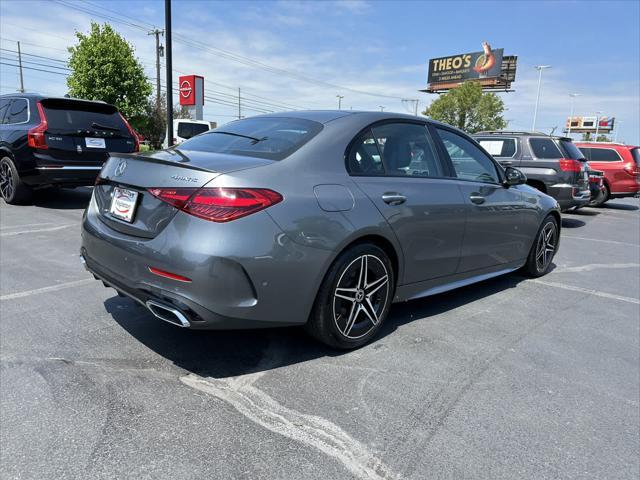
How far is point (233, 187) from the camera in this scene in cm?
243

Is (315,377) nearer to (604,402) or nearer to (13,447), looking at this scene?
(13,447)

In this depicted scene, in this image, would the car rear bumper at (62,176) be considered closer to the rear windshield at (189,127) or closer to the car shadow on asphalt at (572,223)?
the car shadow on asphalt at (572,223)

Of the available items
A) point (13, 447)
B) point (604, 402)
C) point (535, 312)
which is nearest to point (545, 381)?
point (604, 402)

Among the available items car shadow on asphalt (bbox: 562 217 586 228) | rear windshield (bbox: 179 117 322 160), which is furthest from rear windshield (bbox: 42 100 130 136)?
car shadow on asphalt (bbox: 562 217 586 228)

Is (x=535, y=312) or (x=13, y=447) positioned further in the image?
(x=535, y=312)

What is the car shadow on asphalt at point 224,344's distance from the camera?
9.36 ft

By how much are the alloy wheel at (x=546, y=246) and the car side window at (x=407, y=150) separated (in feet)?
6.82

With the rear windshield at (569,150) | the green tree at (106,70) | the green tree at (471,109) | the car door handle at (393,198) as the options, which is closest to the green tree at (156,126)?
the green tree at (106,70)

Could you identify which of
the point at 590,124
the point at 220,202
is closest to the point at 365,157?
the point at 220,202

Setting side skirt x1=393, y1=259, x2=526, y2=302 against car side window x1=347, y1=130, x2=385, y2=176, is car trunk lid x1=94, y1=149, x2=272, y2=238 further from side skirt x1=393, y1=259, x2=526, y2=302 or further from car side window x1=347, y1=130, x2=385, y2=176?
side skirt x1=393, y1=259, x2=526, y2=302

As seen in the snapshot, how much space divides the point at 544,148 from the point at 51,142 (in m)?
8.89

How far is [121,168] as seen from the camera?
9.48 feet

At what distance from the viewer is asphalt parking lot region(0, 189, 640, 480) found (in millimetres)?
2043

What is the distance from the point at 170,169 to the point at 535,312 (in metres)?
Answer: 3.27
